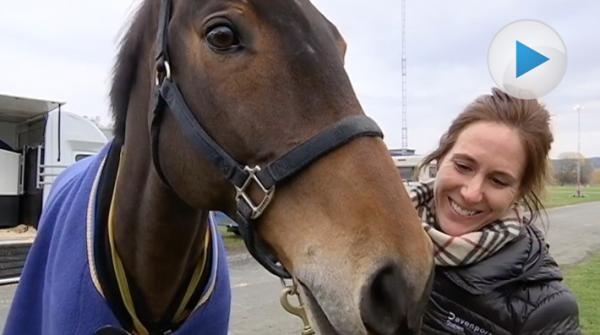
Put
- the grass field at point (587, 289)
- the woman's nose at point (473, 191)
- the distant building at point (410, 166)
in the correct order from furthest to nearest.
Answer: the grass field at point (587, 289) → the distant building at point (410, 166) → the woman's nose at point (473, 191)

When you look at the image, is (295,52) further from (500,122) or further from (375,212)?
(500,122)

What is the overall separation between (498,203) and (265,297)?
5129 millimetres

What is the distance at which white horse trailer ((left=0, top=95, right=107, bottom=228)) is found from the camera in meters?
8.05

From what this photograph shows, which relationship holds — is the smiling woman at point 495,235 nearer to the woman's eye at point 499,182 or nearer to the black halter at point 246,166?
the woman's eye at point 499,182

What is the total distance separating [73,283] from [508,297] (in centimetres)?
141

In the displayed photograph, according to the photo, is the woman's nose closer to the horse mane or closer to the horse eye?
the horse eye

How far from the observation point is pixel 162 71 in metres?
1.60

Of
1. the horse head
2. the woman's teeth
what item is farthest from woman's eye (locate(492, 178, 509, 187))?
the horse head

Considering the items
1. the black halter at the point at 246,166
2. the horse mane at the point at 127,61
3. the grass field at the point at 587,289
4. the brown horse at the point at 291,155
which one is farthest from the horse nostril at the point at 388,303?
the grass field at the point at 587,289

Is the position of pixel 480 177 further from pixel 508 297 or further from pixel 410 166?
pixel 410 166

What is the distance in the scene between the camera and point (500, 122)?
1669mm

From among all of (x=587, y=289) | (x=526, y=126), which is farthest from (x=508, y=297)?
(x=587, y=289)

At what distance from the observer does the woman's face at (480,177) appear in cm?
164

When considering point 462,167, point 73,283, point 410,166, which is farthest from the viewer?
point 410,166
